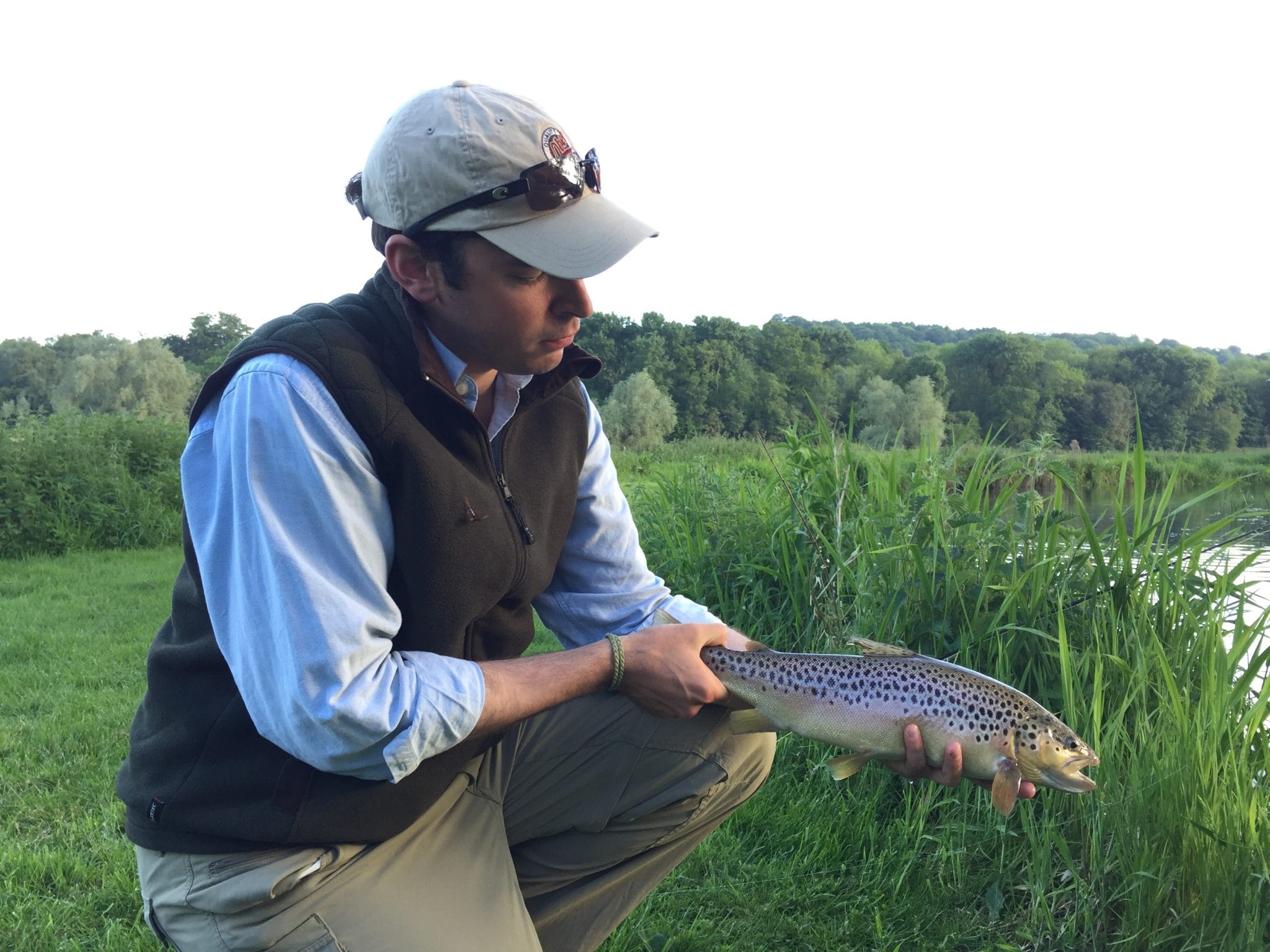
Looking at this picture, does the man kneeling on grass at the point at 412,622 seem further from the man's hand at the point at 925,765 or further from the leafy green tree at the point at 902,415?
the leafy green tree at the point at 902,415

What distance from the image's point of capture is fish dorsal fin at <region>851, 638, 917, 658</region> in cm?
251

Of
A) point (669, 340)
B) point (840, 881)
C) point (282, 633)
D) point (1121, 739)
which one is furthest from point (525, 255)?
point (669, 340)

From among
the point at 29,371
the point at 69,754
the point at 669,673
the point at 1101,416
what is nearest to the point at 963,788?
the point at 669,673

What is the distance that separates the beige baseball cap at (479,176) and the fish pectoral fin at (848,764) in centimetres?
140

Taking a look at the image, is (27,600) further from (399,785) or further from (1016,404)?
(1016,404)

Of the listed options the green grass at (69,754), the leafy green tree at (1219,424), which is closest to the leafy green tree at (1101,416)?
the leafy green tree at (1219,424)

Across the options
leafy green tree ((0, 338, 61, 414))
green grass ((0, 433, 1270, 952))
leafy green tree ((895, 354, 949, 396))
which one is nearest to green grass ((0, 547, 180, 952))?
green grass ((0, 433, 1270, 952))

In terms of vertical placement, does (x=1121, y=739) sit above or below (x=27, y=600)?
above

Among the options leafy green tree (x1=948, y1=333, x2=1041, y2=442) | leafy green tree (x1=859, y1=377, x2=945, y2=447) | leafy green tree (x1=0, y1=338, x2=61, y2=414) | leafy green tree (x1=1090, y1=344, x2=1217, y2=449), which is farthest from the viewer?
leafy green tree (x1=0, y1=338, x2=61, y2=414)

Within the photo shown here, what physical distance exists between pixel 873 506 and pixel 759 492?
172 centimetres

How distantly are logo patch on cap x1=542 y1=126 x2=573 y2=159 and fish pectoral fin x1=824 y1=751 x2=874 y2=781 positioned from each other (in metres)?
1.66

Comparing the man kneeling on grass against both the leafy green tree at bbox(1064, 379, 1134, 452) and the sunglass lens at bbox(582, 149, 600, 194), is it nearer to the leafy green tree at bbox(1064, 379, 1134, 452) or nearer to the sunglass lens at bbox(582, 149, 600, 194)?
the sunglass lens at bbox(582, 149, 600, 194)

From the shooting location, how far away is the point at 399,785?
2002 millimetres

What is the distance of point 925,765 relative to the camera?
2387 mm
